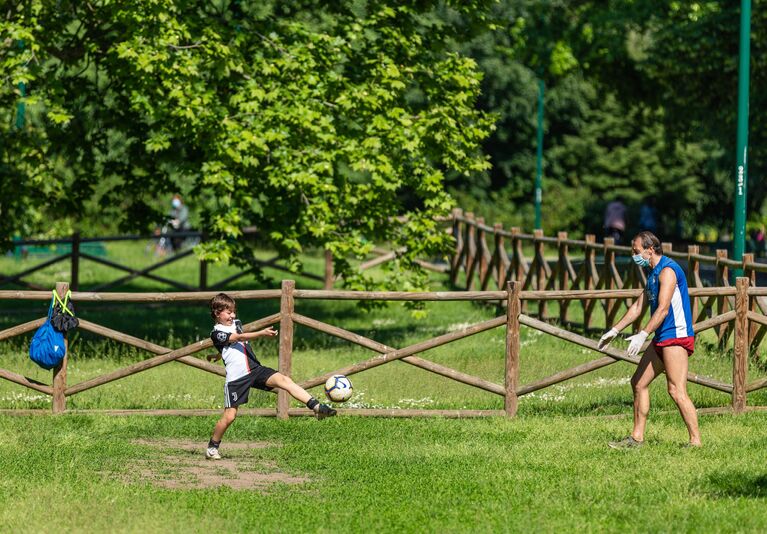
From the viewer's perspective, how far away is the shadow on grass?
29.1ft

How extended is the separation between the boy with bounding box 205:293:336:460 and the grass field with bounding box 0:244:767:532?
0.32 m

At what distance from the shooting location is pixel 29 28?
15805 millimetres

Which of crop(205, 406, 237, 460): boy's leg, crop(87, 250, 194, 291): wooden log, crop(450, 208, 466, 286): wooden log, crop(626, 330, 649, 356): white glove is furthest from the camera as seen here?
crop(450, 208, 466, 286): wooden log

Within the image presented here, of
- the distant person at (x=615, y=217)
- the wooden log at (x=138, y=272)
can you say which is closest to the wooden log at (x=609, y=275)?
the wooden log at (x=138, y=272)

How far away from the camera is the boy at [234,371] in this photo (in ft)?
33.9

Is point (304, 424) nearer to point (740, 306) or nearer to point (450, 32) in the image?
point (740, 306)

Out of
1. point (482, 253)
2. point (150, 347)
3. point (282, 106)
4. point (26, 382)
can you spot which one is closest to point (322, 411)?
point (150, 347)

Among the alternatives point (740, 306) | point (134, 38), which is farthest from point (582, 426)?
point (134, 38)

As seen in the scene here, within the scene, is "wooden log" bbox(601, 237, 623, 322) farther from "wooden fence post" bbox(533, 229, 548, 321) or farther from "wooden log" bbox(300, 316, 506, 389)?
"wooden log" bbox(300, 316, 506, 389)

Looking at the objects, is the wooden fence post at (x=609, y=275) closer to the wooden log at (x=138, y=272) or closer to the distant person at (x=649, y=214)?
the wooden log at (x=138, y=272)

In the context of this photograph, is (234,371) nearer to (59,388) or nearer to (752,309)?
(59,388)

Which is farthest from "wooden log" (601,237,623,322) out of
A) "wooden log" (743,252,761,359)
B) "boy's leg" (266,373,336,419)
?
"boy's leg" (266,373,336,419)

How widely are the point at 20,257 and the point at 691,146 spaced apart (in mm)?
26470

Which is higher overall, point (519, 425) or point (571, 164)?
point (571, 164)
